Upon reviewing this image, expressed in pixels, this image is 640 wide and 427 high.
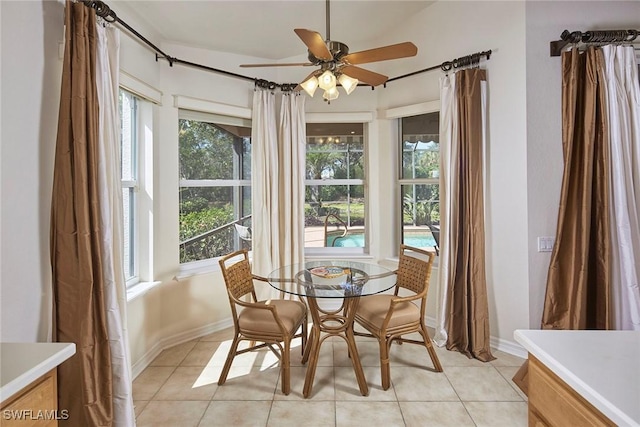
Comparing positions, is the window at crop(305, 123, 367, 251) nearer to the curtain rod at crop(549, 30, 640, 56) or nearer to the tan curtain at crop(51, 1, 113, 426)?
the curtain rod at crop(549, 30, 640, 56)

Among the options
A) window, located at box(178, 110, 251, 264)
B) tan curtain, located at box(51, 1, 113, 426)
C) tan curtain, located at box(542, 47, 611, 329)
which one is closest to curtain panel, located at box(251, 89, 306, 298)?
window, located at box(178, 110, 251, 264)

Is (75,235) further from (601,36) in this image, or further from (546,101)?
(601,36)

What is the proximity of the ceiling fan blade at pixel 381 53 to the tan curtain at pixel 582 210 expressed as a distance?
1404mm

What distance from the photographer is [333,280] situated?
2504 mm

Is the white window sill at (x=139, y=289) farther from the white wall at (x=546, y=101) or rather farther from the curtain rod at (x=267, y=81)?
the white wall at (x=546, y=101)

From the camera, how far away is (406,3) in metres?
3.07

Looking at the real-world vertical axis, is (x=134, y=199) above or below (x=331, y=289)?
above

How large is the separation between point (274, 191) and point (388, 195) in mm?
1265

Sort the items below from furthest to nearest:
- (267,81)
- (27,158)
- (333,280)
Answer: (267,81) → (333,280) → (27,158)

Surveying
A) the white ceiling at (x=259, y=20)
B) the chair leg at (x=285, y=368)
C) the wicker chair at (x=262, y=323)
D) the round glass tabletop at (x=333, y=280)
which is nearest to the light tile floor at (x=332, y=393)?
the chair leg at (x=285, y=368)

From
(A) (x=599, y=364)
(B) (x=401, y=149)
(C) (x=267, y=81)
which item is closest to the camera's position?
(A) (x=599, y=364)

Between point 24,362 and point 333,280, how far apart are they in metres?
1.80

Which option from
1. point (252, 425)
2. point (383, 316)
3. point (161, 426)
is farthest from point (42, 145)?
point (383, 316)

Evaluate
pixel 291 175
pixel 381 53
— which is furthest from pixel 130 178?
pixel 381 53
